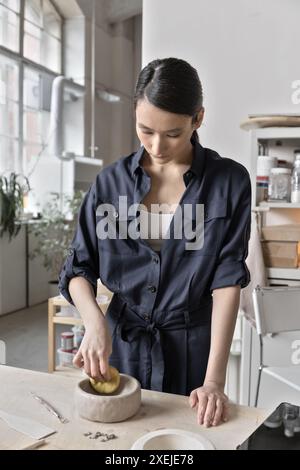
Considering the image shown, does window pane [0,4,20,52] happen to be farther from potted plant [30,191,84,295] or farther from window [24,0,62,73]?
potted plant [30,191,84,295]

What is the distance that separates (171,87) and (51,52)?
598 centimetres

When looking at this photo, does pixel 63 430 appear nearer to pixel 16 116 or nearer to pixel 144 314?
pixel 144 314

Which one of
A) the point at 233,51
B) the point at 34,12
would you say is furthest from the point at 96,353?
the point at 34,12

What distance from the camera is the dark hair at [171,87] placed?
105 cm

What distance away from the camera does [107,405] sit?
0.94m

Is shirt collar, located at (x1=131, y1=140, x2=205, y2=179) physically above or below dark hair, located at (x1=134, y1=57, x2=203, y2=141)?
below

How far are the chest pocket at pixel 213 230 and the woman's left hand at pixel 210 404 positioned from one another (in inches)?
11.9

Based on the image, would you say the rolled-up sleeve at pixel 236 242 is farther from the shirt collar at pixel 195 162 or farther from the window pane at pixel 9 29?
the window pane at pixel 9 29

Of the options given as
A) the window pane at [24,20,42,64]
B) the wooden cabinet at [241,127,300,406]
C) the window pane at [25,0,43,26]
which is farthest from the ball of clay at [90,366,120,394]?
the window pane at [25,0,43,26]

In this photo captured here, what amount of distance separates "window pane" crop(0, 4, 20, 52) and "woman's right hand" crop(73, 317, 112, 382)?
5.25 metres

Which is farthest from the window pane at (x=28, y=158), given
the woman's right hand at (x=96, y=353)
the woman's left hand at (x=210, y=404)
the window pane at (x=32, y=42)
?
the woman's left hand at (x=210, y=404)

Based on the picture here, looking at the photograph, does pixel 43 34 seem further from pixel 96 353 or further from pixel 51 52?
pixel 96 353

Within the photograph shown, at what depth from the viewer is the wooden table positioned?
2.89ft

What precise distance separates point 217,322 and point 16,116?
520 centimetres
